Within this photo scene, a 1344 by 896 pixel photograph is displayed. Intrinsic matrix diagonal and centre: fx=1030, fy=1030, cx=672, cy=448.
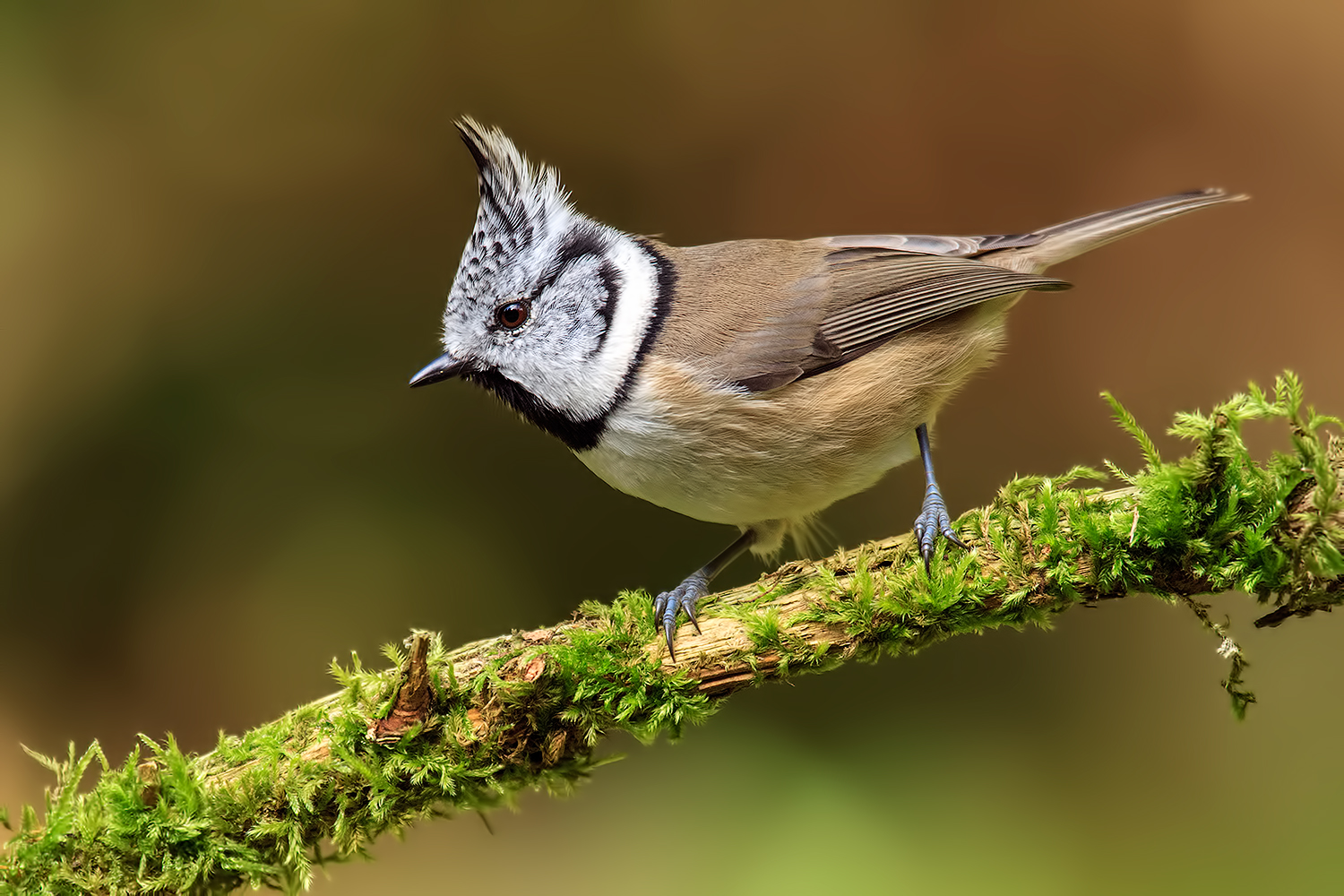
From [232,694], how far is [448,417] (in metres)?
1.52

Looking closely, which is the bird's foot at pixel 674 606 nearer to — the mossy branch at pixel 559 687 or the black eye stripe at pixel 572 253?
the mossy branch at pixel 559 687

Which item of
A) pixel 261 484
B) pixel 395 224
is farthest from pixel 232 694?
pixel 395 224

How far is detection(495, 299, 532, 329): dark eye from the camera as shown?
3.01 meters

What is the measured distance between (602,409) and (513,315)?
1.35 feet

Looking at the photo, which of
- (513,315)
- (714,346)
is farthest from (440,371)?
(714,346)

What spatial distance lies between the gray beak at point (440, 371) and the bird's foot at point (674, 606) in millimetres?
919

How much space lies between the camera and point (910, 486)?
15.6 feet

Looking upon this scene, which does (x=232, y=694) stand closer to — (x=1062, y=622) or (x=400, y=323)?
(x=400, y=323)

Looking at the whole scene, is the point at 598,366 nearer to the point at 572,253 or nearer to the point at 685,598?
the point at 572,253

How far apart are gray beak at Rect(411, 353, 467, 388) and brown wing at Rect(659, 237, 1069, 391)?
619 millimetres

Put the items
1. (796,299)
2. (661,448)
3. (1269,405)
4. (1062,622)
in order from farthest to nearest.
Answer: (1062,622) → (796,299) → (661,448) → (1269,405)

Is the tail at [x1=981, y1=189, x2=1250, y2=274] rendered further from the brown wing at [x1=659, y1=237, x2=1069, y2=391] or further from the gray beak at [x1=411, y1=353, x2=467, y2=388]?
the gray beak at [x1=411, y1=353, x2=467, y2=388]

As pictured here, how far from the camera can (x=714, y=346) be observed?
292cm

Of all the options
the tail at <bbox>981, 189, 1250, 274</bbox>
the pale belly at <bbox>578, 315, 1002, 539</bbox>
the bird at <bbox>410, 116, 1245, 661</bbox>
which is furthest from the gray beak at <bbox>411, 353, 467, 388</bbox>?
the tail at <bbox>981, 189, 1250, 274</bbox>
